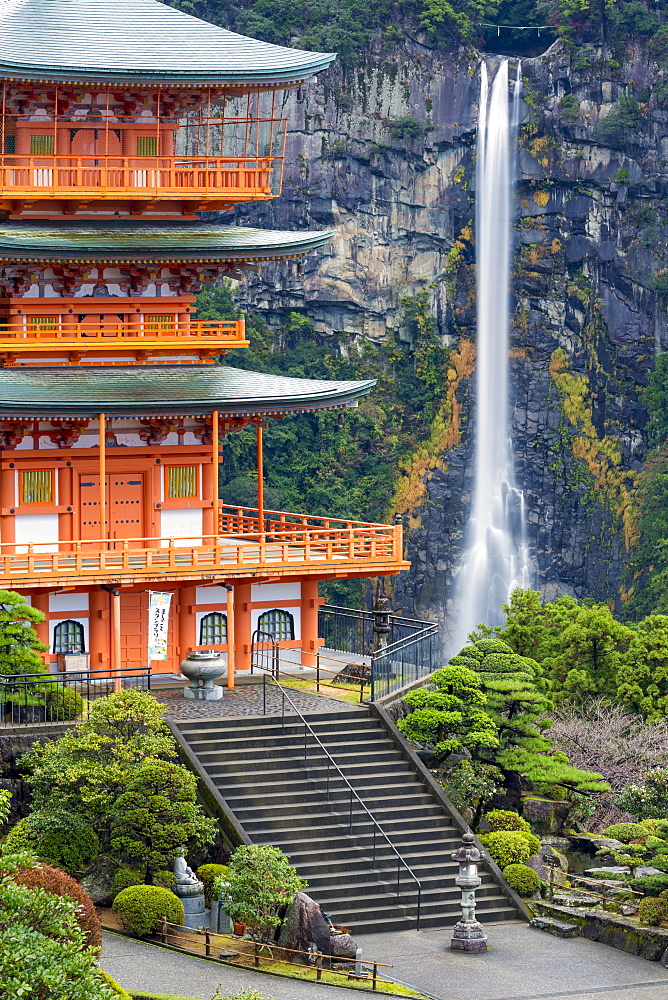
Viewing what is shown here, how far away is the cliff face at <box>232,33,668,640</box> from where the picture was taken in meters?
99.8

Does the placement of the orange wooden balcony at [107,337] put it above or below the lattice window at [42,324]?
below

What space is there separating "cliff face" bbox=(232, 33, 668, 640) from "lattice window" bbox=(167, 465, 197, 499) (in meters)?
50.5

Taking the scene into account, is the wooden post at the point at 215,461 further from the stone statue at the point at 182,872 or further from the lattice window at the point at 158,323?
the stone statue at the point at 182,872

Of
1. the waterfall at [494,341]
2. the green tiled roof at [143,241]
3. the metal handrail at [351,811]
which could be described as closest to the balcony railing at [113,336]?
the green tiled roof at [143,241]

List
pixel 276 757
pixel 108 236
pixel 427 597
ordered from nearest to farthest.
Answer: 1. pixel 276 757
2. pixel 108 236
3. pixel 427 597

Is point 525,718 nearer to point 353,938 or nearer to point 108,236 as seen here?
point 353,938

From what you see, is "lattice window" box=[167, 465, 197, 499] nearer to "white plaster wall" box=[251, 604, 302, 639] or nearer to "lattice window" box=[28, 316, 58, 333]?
"white plaster wall" box=[251, 604, 302, 639]

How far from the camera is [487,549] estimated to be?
9900 cm

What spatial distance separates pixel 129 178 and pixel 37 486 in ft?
24.3

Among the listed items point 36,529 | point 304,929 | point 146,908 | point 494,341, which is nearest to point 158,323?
point 36,529

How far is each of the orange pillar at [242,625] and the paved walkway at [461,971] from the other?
1104 centimetres

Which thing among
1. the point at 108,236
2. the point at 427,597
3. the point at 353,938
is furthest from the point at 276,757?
the point at 427,597

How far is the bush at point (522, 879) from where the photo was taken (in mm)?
38906

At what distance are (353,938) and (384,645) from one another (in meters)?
10.1
